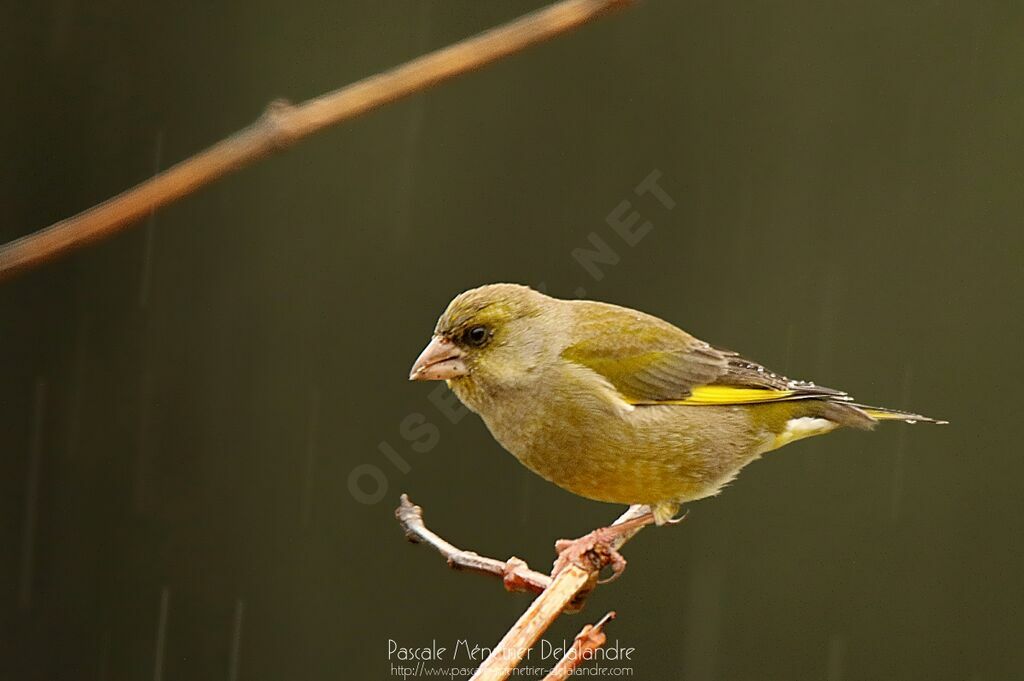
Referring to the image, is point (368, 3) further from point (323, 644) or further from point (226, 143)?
point (226, 143)

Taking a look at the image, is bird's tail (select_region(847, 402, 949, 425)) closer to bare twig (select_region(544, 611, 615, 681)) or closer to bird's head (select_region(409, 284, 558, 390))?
bird's head (select_region(409, 284, 558, 390))

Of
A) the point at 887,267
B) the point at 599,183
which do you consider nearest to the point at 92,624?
the point at 599,183

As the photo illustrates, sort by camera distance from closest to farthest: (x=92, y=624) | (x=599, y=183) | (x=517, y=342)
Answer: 1. (x=517, y=342)
2. (x=92, y=624)
3. (x=599, y=183)

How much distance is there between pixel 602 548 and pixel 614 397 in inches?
23.2

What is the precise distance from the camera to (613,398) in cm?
353

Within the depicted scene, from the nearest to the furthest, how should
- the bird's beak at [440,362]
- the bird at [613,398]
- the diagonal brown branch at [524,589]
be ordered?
the diagonal brown branch at [524,589] → the bird's beak at [440,362] → the bird at [613,398]

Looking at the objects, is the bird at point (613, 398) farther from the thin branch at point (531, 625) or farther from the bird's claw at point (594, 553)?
the thin branch at point (531, 625)

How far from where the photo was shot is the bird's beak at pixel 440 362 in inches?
116

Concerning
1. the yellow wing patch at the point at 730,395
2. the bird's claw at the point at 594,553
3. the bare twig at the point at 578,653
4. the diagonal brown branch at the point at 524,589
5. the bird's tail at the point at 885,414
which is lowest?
the bare twig at the point at 578,653

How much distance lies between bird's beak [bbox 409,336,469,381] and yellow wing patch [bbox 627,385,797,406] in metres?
0.96

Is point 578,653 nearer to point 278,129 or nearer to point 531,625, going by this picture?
point 531,625

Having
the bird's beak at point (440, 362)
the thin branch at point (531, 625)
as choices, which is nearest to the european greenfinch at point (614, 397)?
the bird's beak at point (440, 362)

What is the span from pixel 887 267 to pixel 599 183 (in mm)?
1620

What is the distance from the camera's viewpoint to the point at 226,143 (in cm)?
82
